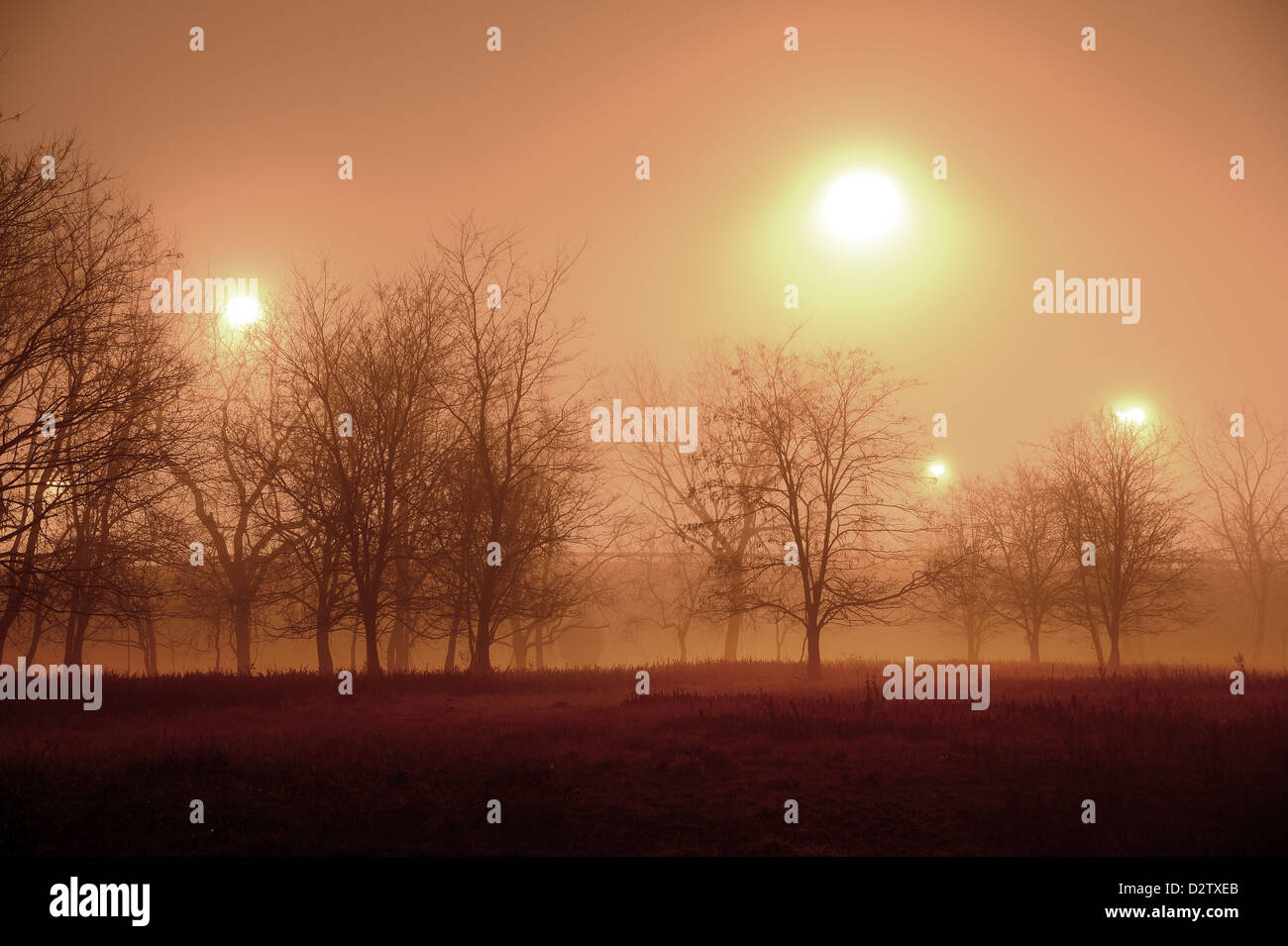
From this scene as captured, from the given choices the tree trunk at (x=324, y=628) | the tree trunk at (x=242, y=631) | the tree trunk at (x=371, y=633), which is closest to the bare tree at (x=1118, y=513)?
the tree trunk at (x=371, y=633)

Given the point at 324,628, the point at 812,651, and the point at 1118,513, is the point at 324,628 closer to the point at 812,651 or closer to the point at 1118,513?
the point at 812,651

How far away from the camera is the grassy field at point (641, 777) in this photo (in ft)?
28.6

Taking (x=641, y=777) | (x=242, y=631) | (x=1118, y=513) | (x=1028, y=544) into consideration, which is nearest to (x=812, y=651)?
(x=641, y=777)

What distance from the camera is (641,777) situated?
10.5m

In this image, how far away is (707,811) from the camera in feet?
31.0

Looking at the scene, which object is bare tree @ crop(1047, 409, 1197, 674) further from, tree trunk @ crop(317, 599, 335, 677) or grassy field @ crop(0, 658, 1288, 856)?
tree trunk @ crop(317, 599, 335, 677)

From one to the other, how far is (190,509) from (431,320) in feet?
45.4

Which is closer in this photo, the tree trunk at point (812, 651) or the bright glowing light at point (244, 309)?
the tree trunk at point (812, 651)

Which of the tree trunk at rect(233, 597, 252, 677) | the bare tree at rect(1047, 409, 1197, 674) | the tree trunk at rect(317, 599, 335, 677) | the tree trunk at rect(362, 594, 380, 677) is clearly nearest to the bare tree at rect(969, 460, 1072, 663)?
the bare tree at rect(1047, 409, 1197, 674)

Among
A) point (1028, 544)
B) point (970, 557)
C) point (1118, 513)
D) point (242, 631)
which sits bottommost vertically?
point (242, 631)

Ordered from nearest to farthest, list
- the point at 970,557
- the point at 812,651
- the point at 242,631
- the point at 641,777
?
the point at 641,777
the point at 812,651
the point at 242,631
the point at 970,557

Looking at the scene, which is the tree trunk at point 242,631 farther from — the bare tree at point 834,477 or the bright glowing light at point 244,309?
the bare tree at point 834,477

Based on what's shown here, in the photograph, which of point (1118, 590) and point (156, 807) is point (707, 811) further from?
point (1118, 590)
